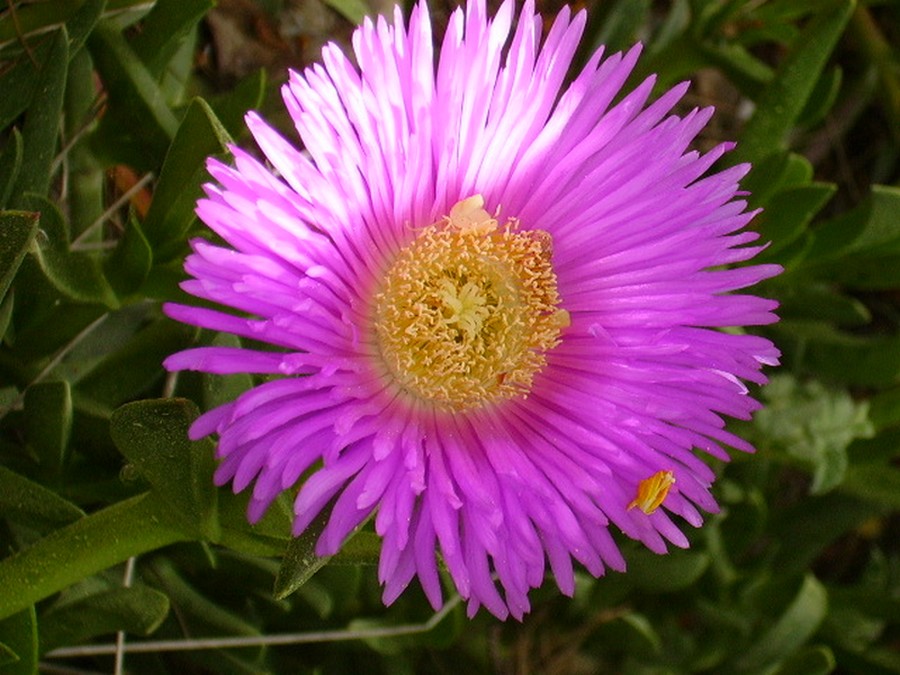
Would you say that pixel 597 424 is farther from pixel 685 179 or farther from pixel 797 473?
pixel 797 473

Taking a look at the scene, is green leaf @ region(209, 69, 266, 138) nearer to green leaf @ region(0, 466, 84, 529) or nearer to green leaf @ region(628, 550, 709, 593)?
green leaf @ region(0, 466, 84, 529)

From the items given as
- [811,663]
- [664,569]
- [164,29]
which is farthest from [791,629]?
[164,29]

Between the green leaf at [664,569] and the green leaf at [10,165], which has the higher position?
the green leaf at [10,165]

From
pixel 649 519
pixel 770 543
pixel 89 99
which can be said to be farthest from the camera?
pixel 770 543

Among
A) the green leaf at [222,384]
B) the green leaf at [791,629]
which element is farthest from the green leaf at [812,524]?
the green leaf at [222,384]

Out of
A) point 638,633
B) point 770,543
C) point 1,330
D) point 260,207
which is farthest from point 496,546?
point 770,543

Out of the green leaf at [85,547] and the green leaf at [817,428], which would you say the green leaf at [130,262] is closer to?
the green leaf at [85,547]

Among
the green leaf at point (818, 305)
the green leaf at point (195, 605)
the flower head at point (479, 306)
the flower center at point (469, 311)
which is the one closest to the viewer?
the flower head at point (479, 306)

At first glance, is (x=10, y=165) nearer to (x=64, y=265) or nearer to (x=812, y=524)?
(x=64, y=265)

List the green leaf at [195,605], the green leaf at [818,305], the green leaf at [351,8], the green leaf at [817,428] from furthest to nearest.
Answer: the green leaf at [818,305], the green leaf at [817,428], the green leaf at [351,8], the green leaf at [195,605]
